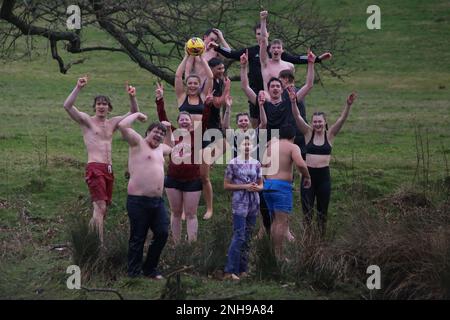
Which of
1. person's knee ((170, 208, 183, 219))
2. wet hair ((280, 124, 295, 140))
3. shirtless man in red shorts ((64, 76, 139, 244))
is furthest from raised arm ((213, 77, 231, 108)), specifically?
→ person's knee ((170, 208, 183, 219))

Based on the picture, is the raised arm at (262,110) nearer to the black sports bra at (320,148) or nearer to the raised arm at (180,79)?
the black sports bra at (320,148)

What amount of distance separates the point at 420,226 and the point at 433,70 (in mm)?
27018

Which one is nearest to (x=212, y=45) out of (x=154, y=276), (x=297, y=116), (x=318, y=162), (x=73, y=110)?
(x=297, y=116)

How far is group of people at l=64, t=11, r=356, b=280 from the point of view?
10.7 metres

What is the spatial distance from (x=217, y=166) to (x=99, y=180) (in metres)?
6.06

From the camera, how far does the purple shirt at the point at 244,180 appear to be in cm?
1077

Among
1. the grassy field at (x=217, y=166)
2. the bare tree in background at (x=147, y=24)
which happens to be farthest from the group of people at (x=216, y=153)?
the bare tree in background at (x=147, y=24)

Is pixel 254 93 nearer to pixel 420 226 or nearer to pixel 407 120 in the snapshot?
pixel 420 226

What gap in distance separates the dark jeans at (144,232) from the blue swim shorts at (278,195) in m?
1.29

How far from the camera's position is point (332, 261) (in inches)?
402

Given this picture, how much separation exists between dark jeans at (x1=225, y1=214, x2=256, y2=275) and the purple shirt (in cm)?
10

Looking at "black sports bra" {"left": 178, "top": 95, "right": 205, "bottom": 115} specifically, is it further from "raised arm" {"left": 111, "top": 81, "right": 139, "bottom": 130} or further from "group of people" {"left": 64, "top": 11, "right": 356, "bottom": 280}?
"raised arm" {"left": 111, "top": 81, "right": 139, "bottom": 130}
